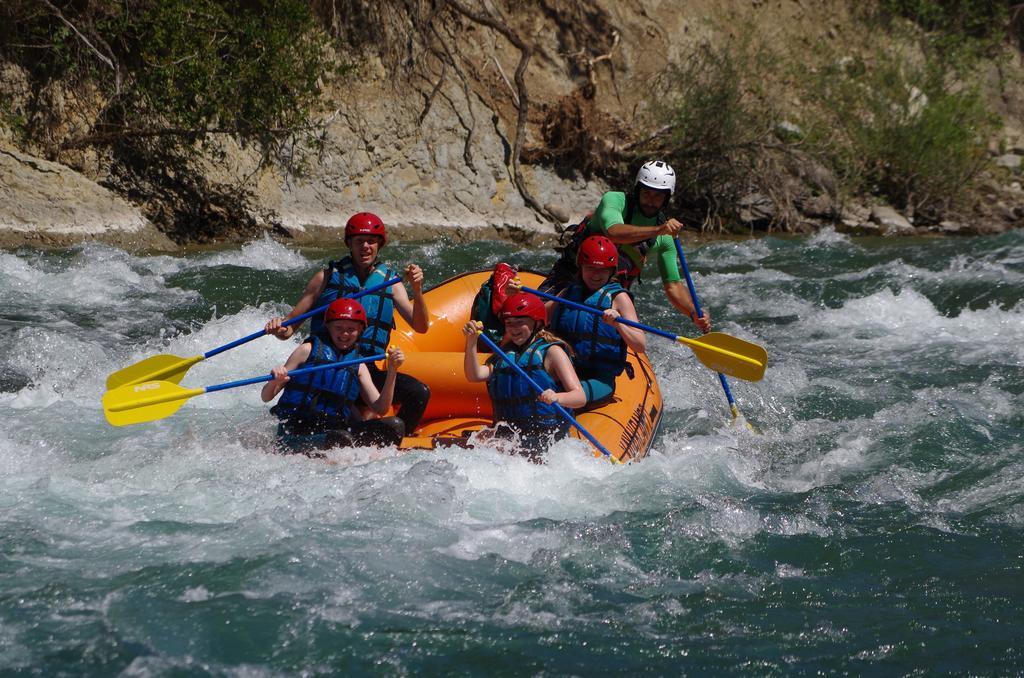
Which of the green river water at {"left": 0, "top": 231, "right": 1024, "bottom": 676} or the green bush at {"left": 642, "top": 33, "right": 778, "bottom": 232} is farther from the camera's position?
the green bush at {"left": 642, "top": 33, "right": 778, "bottom": 232}

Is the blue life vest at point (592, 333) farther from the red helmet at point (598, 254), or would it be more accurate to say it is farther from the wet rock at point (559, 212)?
the wet rock at point (559, 212)

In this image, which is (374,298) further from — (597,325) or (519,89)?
(519,89)

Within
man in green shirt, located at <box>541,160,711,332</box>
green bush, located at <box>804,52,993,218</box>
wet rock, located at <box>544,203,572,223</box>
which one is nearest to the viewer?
man in green shirt, located at <box>541,160,711,332</box>

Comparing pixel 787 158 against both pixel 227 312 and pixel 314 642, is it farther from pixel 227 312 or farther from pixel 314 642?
pixel 314 642

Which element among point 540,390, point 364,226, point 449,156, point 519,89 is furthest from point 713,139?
point 540,390

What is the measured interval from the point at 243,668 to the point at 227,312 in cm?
540

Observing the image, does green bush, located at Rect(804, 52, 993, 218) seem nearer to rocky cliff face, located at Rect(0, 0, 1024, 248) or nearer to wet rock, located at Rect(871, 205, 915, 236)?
wet rock, located at Rect(871, 205, 915, 236)

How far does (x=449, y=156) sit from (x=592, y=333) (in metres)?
7.44

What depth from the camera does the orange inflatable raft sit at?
5648 mm

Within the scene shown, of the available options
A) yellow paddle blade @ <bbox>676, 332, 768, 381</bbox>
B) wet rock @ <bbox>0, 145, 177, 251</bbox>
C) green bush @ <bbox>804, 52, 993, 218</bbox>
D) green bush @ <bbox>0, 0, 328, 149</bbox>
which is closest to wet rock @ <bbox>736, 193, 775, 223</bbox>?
green bush @ <bbox>804, 52, 993, 218</bbox>

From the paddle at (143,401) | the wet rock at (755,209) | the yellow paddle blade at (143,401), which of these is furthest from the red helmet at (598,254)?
the wet rock at (755,209)

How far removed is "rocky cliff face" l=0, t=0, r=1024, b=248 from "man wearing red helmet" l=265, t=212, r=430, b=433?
18.3ft

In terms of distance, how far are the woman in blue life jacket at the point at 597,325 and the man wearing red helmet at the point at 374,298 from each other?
755mm

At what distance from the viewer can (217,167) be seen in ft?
38.4
